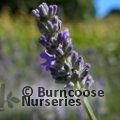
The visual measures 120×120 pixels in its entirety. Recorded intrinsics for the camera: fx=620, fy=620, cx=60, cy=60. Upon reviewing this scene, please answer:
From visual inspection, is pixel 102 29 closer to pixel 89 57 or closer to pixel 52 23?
pixel 89 57

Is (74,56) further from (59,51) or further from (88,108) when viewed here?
(88,108)

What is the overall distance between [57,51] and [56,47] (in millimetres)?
15

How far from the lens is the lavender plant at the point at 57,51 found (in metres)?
2.18

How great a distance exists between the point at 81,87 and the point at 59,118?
3.89m

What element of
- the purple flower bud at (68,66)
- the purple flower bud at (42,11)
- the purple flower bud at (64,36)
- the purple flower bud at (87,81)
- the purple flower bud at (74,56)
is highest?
the purple flower bud at (42,11)

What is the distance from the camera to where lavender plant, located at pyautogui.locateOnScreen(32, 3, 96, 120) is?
218 centimetres

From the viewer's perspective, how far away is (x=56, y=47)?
219cm

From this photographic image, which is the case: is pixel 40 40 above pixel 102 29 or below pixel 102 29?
below

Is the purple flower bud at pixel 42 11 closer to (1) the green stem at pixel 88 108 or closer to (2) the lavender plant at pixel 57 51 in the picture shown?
(2) the lavender plant at pixel 57 51

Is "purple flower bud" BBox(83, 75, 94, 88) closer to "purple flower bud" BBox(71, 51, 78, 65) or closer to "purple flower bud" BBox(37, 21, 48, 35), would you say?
"purple flower bud" BBox(71, 51, 78, 65)

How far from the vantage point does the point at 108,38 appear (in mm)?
17953

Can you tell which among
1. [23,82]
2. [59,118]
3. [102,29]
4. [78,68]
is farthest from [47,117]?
[102,29]

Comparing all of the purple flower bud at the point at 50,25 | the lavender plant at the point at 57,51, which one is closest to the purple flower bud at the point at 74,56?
the lavender plant at the point at 57,51

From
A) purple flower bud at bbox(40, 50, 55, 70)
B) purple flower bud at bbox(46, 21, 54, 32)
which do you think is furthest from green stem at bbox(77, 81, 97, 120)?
purple flower bud at bbox(46, 21, 54, 32)
